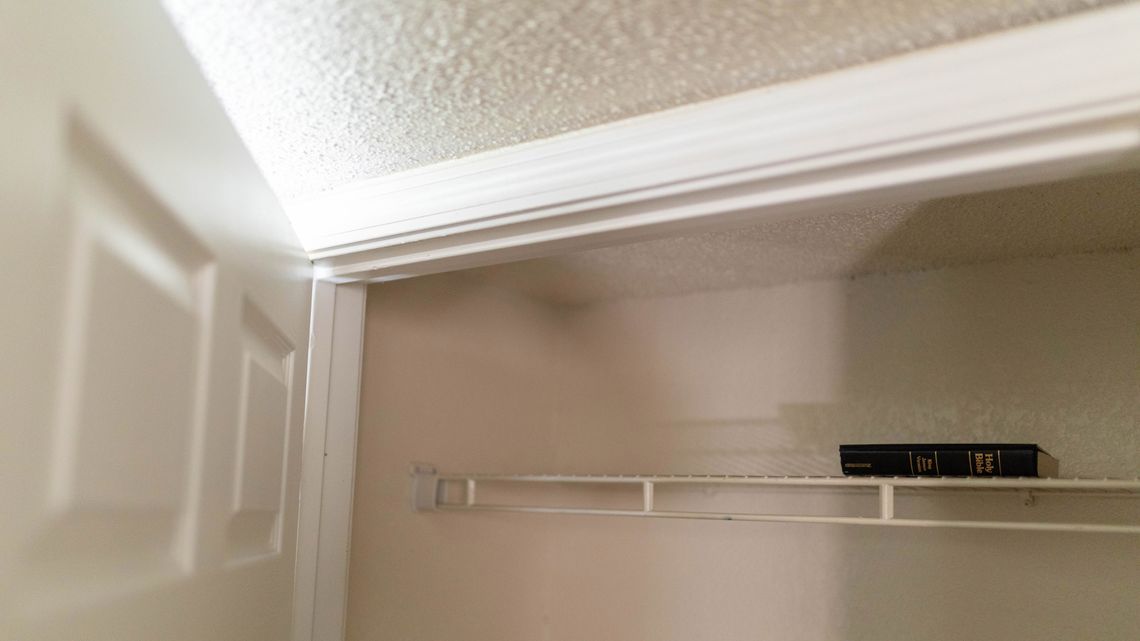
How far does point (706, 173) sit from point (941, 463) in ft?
2.42

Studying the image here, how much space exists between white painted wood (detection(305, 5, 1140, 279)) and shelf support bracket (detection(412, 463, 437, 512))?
0.55 m

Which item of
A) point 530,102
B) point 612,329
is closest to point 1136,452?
point 612,329

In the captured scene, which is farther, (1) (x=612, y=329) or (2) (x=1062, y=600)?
(1) (x=612, y=329)

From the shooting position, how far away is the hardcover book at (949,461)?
1196 millimetres

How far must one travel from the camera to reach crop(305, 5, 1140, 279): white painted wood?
2.03ft

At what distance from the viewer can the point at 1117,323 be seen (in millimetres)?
1428

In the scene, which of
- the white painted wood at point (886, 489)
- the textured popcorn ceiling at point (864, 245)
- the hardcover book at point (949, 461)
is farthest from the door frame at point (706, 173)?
the hardcover book at point (949, 461)

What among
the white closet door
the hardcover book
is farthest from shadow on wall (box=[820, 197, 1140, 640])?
the white closet door

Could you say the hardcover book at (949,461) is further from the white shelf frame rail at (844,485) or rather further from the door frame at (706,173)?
the door frame at (706,173)

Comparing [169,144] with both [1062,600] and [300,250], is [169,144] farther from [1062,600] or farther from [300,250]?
[1062,600]

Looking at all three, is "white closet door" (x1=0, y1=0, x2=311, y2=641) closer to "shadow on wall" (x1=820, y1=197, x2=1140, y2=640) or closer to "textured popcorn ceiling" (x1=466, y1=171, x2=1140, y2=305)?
"textured popcorn ceiling" (x1=466, y1=171, x2=1140, y2=305)

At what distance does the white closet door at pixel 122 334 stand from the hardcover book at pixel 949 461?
36.4 inches

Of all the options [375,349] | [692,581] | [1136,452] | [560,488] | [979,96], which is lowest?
[692,581]

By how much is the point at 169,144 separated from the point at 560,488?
143 centimetres
